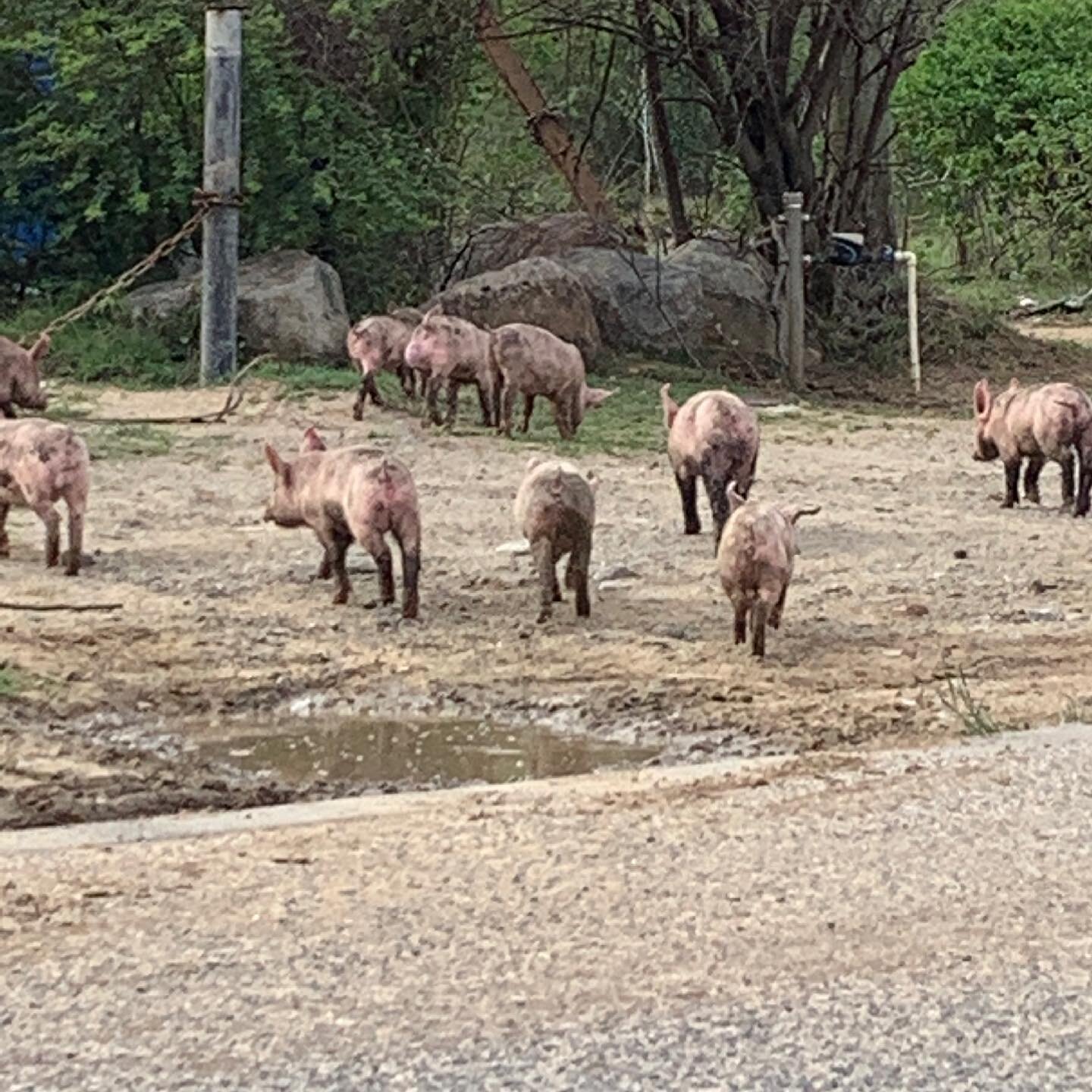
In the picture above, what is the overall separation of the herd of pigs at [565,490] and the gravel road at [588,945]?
95.0 inches

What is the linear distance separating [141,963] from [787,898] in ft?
5.17

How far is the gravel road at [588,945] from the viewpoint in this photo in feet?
16.3

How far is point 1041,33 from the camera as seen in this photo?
30.2 metres

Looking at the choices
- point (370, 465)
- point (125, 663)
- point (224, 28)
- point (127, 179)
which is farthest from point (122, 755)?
point (127, 179)

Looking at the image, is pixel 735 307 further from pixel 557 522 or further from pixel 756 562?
pixel 756 562

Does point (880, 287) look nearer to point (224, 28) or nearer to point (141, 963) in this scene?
point (224, 28)

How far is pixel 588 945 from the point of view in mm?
5727

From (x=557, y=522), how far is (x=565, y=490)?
A: 0.45ft

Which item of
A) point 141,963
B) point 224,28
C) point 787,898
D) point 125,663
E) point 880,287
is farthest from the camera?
point 880,287

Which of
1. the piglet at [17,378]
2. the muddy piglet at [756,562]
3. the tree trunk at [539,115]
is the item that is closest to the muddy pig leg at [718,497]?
the muddy piglet at [756,562]

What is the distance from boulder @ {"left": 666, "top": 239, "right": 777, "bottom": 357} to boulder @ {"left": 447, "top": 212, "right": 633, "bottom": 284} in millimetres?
860

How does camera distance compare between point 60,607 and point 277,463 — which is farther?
point 277,463

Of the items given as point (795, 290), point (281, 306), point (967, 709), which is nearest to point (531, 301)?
point (281, 306)

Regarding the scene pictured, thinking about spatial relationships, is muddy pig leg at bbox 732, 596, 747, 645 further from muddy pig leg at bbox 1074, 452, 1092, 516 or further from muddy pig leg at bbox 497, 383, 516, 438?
muddy pig leg at bbox 497, 383, 516, 438
